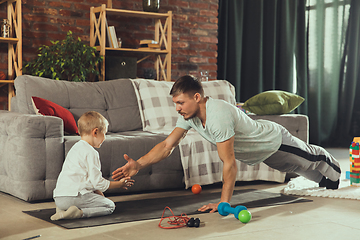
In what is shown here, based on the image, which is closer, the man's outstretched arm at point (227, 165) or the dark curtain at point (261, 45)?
the man's outstretched arm at point (227, 165)

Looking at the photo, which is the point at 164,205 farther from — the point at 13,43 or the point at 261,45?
the point at 261,45

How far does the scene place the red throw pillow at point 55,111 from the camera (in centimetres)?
295

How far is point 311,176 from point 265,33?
3117mm

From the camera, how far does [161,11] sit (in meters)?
4.92

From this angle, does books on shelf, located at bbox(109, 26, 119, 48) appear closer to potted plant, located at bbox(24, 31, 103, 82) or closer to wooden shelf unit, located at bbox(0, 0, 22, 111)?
potted plant, located at bbox(24, 31, 103, 82)

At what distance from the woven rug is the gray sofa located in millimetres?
438

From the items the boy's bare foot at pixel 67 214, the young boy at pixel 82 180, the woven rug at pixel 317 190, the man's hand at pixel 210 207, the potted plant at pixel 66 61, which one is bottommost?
the woven rug at pixel 317 190

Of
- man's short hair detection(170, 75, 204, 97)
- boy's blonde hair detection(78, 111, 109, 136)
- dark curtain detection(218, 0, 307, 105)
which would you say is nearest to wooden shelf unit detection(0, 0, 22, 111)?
boy's blonde hair detection(78, 111, 109, 136)

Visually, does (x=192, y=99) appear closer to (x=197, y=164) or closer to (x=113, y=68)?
(x=197, y=164)

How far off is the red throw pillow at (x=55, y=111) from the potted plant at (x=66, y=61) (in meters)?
0.96

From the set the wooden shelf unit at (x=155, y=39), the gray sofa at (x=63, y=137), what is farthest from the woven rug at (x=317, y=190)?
the wooden shelf unit at (x=155, y=39)

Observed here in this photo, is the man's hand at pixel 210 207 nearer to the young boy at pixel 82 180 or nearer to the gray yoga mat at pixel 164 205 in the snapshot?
the gray yoga mat at pixel 164 205

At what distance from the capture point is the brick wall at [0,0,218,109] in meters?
4.23

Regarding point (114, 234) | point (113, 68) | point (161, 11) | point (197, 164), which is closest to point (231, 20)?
point (161, 11)
